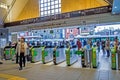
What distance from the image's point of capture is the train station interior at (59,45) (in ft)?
26.5

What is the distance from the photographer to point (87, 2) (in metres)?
16.8

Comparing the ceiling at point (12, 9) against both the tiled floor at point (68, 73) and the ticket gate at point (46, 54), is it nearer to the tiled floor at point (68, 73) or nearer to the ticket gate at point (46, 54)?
the ticket gate at point (46, 54)

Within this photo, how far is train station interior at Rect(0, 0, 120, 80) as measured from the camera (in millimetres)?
8078

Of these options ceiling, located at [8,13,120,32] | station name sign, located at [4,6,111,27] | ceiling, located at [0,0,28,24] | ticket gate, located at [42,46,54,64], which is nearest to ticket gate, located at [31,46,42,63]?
ticket gate, located at [42,46,54,64]

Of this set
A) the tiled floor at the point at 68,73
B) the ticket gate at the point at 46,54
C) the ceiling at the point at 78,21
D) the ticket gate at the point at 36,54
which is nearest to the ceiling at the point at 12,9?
the ceiling at the point at 78,21

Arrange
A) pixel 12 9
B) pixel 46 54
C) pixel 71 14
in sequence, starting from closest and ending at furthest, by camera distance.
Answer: pixel 46 54, pixel 71 14, pixel 12 9

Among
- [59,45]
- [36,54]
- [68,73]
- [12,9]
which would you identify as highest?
[12,9]

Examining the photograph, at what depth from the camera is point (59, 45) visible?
14.0 metres

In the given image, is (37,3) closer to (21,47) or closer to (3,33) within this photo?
(3,33)

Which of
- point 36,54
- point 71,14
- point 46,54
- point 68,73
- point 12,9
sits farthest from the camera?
point 12,9

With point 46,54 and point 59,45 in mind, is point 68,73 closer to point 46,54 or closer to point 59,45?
point 46,54

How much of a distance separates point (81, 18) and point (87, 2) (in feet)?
11.3

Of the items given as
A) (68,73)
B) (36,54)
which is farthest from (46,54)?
(68,73)

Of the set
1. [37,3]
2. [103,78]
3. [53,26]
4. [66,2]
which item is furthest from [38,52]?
[37,3]
